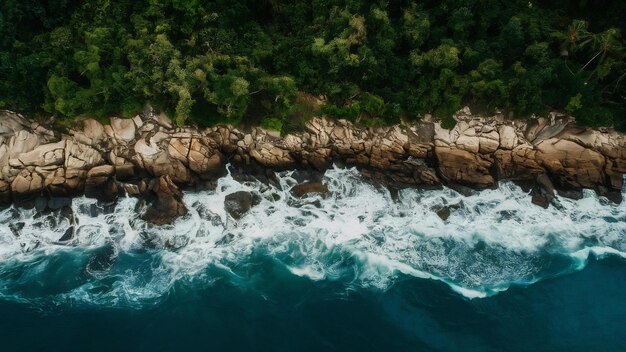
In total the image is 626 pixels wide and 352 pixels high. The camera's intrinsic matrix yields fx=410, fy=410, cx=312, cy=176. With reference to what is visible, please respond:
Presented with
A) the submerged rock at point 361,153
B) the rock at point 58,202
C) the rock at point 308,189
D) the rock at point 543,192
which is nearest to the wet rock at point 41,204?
the rock at point 58,202

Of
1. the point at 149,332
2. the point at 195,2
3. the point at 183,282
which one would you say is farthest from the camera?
the point at 195,2

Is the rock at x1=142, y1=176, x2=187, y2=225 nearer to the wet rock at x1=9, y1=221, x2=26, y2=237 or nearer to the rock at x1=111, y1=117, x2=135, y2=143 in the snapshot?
the rock at x1=111, y1=117, x2=135, y2=143

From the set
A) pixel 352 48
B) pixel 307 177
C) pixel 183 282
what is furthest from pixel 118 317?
pixel 352 48

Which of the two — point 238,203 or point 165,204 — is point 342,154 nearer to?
point 238,203

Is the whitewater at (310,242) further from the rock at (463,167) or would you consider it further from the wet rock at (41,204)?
the rock at (463,167)

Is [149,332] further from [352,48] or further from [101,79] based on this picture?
[352,48]

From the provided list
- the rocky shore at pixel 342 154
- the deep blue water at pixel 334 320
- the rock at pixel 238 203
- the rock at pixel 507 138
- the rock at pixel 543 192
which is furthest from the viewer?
the rock at pixel 507 138

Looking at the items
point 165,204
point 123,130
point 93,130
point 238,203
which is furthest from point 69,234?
point 238,203
